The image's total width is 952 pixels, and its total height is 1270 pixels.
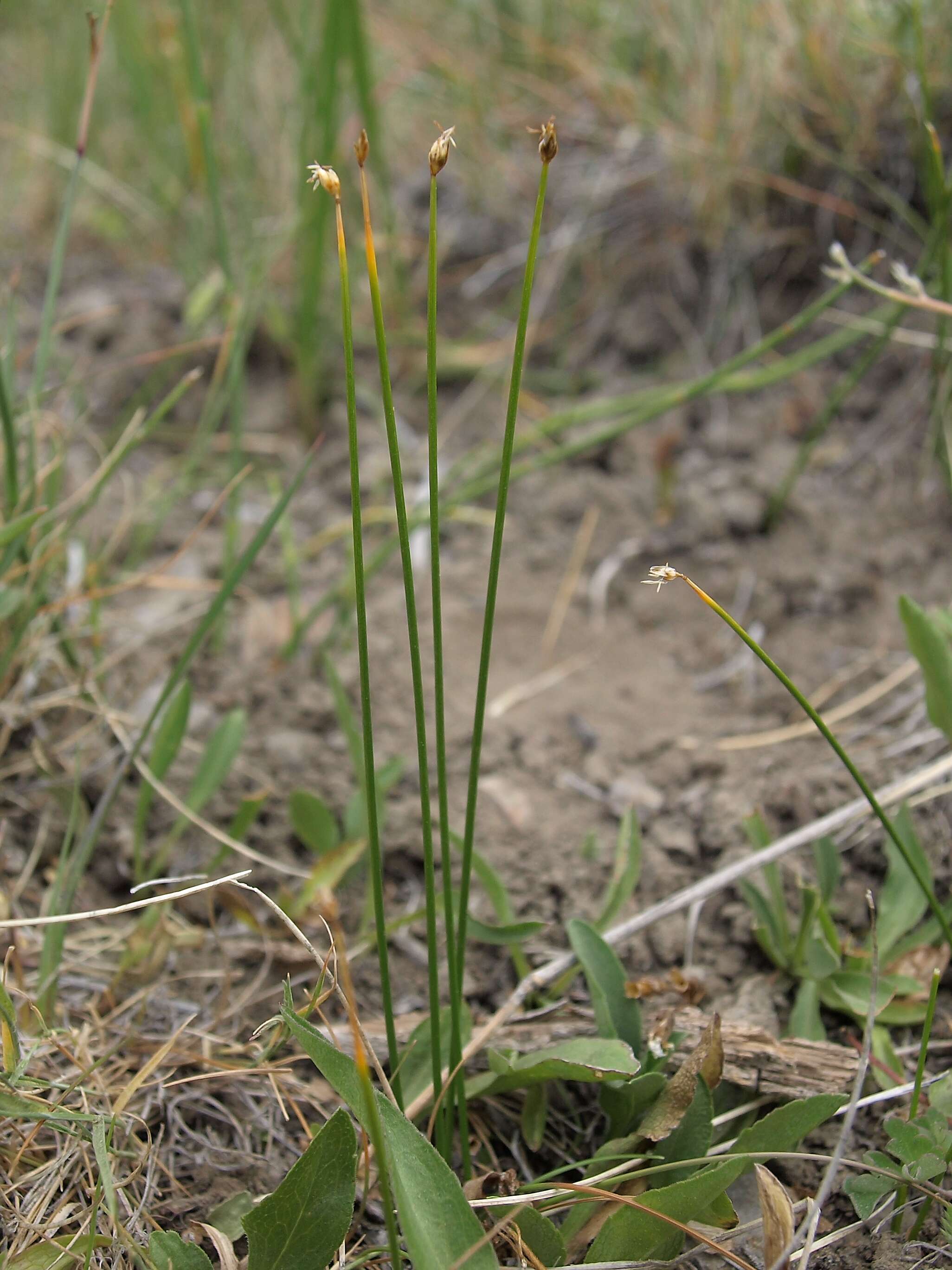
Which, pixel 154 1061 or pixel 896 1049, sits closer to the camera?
pixel 154 1061

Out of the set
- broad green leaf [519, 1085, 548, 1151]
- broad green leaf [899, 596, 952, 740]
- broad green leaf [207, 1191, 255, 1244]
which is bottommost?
broad green leaf [207, 1191, 255, 1244]

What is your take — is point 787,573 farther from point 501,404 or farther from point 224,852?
point 224,852

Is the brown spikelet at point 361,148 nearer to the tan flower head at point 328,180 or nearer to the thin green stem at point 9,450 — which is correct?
the tan flower head at point 328,180

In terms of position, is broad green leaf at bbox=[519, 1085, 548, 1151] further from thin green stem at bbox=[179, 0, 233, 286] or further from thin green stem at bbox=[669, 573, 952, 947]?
thin green stem at bbox=[179, 0, 233, 286]

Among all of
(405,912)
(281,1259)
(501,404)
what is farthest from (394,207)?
(281,1259)

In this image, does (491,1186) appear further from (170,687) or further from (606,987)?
(170,687)

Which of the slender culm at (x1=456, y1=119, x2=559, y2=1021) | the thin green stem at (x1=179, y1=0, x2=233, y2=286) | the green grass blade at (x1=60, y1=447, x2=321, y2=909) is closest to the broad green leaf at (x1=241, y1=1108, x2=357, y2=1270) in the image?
the slender culm at (x1=456, y1=119, x2=559, y2=1021)
